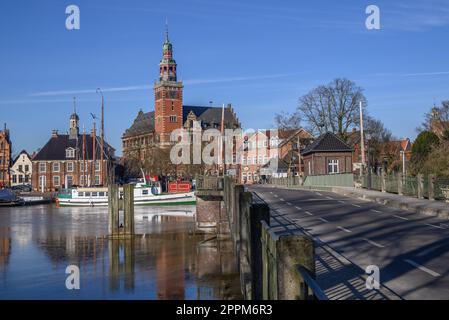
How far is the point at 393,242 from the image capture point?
60.2 ft

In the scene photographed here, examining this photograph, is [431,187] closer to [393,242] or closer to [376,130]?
[393,242]

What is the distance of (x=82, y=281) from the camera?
71.4 ft

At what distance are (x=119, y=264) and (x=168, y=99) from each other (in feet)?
410

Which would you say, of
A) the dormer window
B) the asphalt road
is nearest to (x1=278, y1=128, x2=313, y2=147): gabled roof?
the dormer window

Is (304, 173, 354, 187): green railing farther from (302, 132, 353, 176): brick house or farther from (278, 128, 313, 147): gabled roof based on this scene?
(278, 128, 313, 147): gabled roof

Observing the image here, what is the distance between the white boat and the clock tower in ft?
237

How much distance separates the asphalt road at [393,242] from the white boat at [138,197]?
38.8 metres

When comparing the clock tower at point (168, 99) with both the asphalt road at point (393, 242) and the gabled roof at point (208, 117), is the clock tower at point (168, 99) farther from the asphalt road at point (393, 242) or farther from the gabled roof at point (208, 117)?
the asphalt road at point (393, 242)

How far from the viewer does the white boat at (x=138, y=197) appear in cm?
6962

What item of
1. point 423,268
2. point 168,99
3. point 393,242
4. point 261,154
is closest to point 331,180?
point 393,242

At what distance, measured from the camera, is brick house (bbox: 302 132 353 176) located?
228 feet
